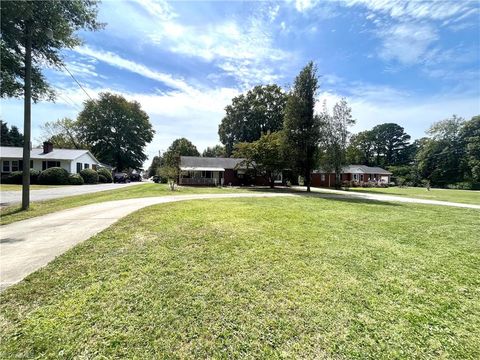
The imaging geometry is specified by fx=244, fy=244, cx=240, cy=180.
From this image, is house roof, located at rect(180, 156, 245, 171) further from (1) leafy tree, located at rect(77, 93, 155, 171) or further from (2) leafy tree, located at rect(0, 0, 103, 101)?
(1) leafy tree, located at rect(77, 93, 155, 171)

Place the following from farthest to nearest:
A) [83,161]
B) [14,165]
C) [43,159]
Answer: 1. [83,161]
2. [43,159]
3. [14,165]

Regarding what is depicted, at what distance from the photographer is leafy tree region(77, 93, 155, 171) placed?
4994cm

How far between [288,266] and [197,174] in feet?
87.6

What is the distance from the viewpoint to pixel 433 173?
48.3 meters

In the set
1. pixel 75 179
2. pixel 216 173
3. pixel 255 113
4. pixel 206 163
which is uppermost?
pixel 255 113

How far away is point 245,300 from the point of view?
3324mm

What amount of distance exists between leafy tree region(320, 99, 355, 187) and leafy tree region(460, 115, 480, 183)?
3071 cm

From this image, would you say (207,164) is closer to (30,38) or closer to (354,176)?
(30,38)

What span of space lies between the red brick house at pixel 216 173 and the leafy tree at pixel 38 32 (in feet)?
56.3

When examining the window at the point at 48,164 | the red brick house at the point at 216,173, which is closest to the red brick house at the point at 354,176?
the red brick house at the point at 216,173

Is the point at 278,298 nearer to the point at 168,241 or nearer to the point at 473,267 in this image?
the point at 168,241

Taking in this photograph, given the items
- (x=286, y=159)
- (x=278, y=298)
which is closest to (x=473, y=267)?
(x=278, y=298)

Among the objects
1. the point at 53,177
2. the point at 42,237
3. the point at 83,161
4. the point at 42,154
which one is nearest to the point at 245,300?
the point at 42,237

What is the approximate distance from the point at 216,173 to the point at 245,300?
28125mm
